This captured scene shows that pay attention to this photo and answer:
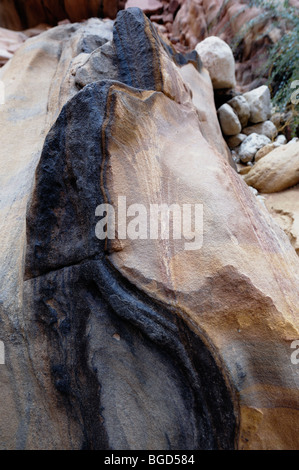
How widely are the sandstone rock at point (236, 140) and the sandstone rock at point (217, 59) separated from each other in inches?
27.7

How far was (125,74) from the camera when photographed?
2.24 metres

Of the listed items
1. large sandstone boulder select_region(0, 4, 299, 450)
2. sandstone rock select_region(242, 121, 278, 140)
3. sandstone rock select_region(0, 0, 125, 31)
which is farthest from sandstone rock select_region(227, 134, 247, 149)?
sandstone rock select_region(0, 0, 125, 31)

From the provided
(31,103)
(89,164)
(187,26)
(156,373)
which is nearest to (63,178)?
(89,164)

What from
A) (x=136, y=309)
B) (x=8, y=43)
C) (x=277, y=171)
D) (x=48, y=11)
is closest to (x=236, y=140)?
(x=277, y=171)

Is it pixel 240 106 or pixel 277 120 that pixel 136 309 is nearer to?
pixel 240 106

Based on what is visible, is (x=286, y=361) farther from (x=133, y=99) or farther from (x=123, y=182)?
(x=133, y=99)

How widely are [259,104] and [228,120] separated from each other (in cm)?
64

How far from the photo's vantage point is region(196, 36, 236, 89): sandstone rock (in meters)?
4.01

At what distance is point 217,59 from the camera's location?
402cm

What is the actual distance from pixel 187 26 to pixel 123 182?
20.1 feet

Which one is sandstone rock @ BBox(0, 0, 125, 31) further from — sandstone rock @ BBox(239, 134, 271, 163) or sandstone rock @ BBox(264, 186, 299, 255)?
sandstone rock @ BBox(264, 186, 299, 255)

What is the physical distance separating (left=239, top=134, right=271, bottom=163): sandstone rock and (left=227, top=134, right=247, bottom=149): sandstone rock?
0.07m

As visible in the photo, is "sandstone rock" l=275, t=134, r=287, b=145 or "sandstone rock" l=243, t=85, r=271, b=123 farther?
"sandstone rock" l=243, t=85, r=271, b=123

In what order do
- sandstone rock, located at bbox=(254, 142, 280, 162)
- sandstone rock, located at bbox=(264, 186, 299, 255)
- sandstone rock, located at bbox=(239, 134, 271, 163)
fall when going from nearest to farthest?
1. sandstone rock, located at bbox=(264, 186, 299, 255)
2. sandstone rock, located at bbox=(254, 142, 280, 162)
3. sandstone rock, located at bbox=(239, 134, 271, 163)
